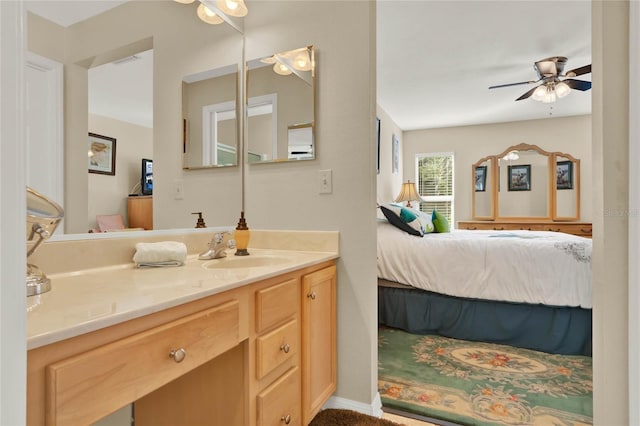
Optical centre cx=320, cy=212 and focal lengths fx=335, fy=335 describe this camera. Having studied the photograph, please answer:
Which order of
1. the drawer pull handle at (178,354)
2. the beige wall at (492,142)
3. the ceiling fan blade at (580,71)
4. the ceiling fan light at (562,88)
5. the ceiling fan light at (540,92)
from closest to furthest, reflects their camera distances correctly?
1. the drawer pull handle at (178,354)
2. the ceiling fan blade at (580,71)
3. the ceiling fan light at (562,88)
4. the ceiling fan light at (540,92)
5. the beige wall at (492,142)

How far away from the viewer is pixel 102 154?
121 cm

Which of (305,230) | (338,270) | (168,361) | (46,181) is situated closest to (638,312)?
(168,361)

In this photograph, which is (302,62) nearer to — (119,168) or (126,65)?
(126,65)

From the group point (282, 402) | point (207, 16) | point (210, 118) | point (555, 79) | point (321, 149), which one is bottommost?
point (282, 402)

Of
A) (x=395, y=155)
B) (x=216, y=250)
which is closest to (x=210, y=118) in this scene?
(x=216, y=250)

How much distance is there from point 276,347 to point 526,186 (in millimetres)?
5474

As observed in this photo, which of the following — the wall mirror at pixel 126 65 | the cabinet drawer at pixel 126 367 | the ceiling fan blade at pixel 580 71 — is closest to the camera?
the cabinet drawer at pixel 126 367

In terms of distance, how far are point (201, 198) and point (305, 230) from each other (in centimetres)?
59

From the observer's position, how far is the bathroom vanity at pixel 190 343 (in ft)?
2.03

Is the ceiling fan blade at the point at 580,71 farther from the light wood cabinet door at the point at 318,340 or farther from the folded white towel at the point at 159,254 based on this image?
the folded white towel at the point at 159,254

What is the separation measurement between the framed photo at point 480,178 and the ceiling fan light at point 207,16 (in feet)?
16.5

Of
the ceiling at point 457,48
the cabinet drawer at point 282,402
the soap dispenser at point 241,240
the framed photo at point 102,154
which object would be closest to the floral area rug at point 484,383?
the cabinet drawer at point 282,402

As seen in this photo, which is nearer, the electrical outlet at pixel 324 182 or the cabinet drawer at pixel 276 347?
the cabinet drawer at pixel 276 347

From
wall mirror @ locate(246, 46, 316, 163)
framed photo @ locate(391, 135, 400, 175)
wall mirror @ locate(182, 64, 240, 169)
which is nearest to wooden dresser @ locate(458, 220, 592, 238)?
framed photo @ locate(391, 135, 400, 175)
